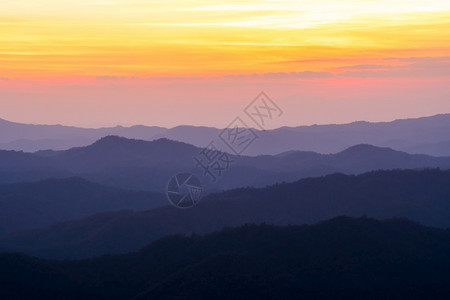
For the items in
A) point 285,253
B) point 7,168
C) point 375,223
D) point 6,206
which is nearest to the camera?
point 285,253

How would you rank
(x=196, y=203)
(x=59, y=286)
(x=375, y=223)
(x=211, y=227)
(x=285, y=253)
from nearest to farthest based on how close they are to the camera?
(x=59, y=286), (x=285, y=253), (x=375, y=223), (x=211, y=227), (x=196, y=203)

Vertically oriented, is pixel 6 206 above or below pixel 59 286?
above

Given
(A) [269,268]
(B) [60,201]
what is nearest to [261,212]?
(B) [60,201]

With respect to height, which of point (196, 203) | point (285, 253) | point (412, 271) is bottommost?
point (412, 271)

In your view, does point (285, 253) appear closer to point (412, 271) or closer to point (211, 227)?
point (412, 271)

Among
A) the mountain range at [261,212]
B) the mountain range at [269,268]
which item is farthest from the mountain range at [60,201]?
the mountain range at [269,268]

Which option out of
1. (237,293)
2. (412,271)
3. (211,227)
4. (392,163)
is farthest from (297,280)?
(392,163)

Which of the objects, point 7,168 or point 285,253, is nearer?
point 285,253

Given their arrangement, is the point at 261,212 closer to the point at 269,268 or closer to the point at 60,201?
the point at 60,201

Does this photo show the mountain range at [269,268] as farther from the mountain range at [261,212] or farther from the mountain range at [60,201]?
the mountain range at [60,201]

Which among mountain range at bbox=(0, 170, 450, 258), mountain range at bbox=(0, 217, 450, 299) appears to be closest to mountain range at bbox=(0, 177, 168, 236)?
mountain range at bbox=(0, 170, 450, 258)

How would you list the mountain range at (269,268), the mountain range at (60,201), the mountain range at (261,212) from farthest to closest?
the mountain range at (60,201), the mountain range at (261,212), the mountain range at (269,268)
